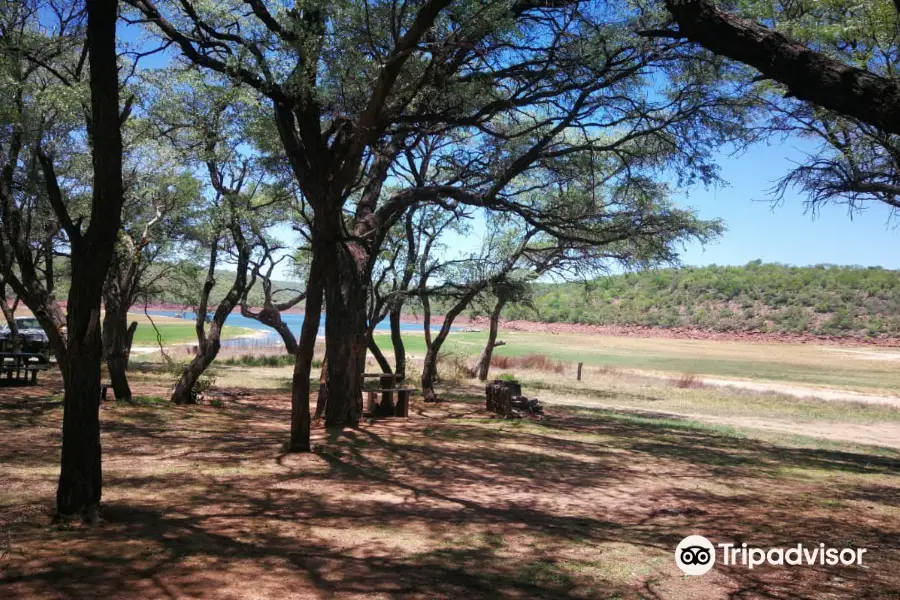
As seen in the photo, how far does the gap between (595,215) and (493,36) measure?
16.0 ft

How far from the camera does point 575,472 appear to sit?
844cm

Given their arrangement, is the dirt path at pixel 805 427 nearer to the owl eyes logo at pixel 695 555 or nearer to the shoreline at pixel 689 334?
the owl eyes logo at pixel 695 555

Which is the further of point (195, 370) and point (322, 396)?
point (195, 370)

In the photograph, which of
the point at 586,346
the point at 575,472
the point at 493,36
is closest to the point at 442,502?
the point at 575,472

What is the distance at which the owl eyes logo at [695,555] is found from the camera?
4590 mm

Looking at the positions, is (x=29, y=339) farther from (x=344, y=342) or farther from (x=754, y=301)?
(x=754, y=301)

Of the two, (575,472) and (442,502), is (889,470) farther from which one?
(442,502)

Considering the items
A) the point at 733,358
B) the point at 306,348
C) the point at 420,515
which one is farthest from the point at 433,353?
the point at 733,358

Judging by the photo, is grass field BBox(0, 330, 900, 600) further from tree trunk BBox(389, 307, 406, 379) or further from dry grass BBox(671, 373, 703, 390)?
dry grass BBox(671, 373, 703, 390)

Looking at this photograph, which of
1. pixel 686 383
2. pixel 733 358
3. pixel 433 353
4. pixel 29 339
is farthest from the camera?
pixel 733 358

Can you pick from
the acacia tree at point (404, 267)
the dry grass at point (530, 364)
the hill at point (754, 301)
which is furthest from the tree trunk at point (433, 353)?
the hill at point (754, 301)

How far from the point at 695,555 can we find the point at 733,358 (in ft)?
156

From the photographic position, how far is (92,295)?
4973 mm

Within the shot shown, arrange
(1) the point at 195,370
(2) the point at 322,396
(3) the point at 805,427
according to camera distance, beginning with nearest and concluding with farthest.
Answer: (2) the point at 322,396 → (1) the point at 195,370 → (3) the point at 805,427
